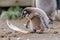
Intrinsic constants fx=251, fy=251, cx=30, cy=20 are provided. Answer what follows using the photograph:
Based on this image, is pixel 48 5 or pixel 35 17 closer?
pixel 35 17

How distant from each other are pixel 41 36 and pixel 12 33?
0.63 meters

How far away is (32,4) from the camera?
23.7ft

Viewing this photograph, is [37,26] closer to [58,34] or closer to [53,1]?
[58,34]

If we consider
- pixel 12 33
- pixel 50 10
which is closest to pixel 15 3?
pixel 50 10

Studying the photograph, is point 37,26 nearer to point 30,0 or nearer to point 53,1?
point 53,1

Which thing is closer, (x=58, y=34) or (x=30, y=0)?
(x=58, y=34)

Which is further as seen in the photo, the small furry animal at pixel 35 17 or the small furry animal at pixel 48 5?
the small furry animal at pixel 48 5

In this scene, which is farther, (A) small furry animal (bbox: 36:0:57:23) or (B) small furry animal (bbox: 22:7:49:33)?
(A) small furry animal (bbox: 36:0:57:23)

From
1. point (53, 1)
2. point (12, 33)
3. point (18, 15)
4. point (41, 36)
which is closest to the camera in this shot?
point (41, 36)

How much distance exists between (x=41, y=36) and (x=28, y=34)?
0.97 ft

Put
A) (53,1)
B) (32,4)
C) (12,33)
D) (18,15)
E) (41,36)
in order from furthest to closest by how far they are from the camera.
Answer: (32,4) → (18,15) → (53,1) → (12,33) → (41,36)

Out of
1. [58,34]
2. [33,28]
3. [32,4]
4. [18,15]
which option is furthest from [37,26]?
[32,4]

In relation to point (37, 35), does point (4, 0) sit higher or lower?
higher

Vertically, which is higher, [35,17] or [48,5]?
[48,5]
